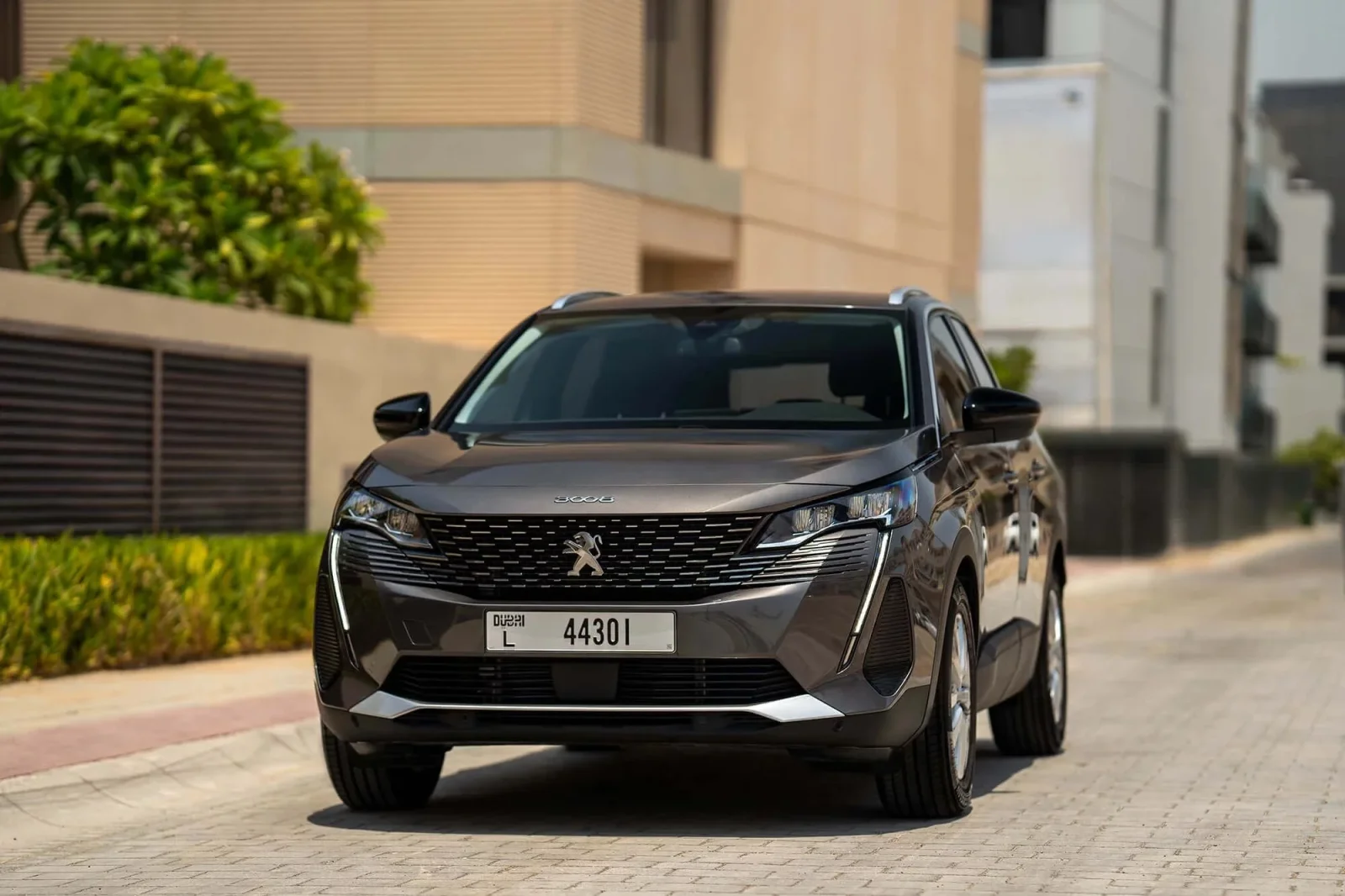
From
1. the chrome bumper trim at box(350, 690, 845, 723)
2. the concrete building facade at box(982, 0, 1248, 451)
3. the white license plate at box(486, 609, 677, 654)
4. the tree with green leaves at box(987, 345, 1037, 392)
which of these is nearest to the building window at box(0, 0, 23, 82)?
the white license plate at box(486, 609, 677, 654)

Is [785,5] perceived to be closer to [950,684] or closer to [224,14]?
[224,14]

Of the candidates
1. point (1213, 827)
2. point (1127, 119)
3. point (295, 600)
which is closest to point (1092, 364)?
point (1127, 119)

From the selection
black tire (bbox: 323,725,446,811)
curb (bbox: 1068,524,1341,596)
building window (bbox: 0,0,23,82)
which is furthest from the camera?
curb (bbox: 1068,524,1341,596)

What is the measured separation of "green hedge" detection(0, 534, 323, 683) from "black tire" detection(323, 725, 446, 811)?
14.1ft

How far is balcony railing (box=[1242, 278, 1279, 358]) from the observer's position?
219 ft

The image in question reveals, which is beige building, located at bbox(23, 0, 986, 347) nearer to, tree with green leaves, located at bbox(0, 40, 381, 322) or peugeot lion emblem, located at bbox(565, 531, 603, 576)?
tree with green leaves, located at bbox(0, 40, 381, 322)

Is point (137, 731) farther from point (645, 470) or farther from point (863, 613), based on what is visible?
point (863, 613)

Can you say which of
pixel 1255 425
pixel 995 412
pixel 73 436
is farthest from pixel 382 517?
pixel 1255 425

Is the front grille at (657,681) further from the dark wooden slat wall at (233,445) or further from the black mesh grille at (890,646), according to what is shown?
the dark wooden slat wall at (233,445)

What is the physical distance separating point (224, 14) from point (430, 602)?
57.4 feet

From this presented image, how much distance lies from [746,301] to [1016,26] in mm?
43213

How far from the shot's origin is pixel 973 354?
10859mm

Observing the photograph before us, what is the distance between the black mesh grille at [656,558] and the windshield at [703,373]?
109 centimetres

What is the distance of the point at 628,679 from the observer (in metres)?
7.87
